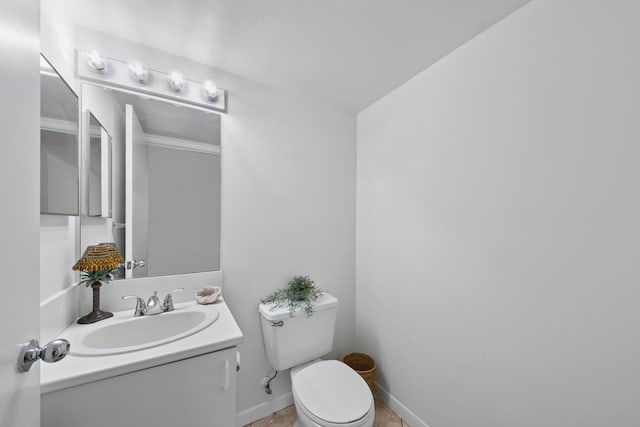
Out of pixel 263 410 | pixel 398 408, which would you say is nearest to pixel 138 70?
pixel 263 410

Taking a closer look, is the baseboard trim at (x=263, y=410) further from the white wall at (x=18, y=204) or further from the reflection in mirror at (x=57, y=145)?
the reflection in mirror at (x=57, y=145)

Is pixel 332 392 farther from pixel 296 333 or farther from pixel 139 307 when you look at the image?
pixel 139 307

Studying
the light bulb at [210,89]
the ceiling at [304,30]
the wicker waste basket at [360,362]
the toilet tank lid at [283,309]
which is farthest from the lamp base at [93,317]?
the wicker waste basket at [360,362]

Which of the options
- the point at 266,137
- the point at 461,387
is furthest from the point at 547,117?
the point at 266,137

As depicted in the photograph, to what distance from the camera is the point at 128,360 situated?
2.73 ft

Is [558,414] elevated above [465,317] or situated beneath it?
situated beneath

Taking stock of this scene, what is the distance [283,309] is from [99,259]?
3.07ft

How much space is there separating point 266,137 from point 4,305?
135 cm

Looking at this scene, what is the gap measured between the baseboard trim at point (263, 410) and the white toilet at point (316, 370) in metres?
0.22

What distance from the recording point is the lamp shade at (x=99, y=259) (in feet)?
3.48

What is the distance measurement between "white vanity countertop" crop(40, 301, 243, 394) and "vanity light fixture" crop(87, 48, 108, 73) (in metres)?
1.20

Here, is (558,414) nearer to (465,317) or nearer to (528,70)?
(465,317)

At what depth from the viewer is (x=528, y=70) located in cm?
102

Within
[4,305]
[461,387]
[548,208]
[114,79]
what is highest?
[114,79]
